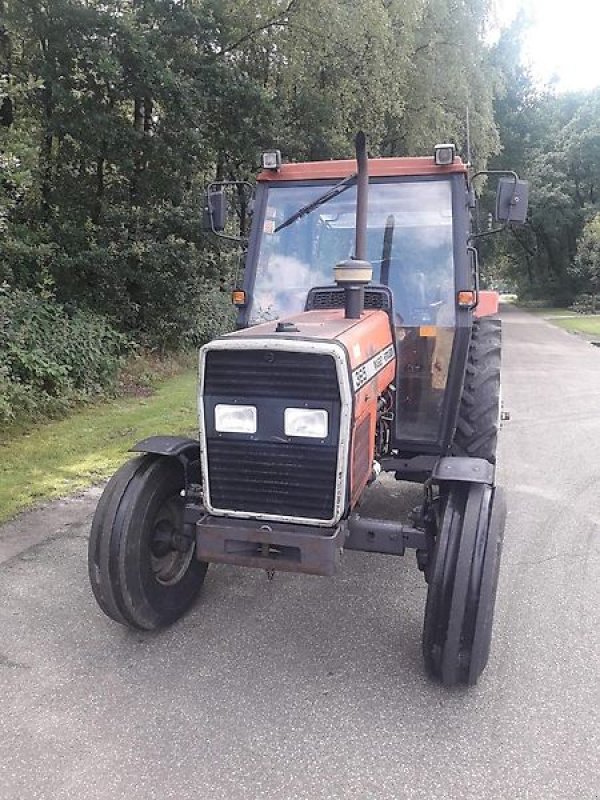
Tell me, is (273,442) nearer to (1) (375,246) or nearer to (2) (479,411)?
(1) (375,246)

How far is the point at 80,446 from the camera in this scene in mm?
→ 6852

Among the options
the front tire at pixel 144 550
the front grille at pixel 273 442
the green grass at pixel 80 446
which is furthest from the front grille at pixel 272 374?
the green grass at pixel 80 446

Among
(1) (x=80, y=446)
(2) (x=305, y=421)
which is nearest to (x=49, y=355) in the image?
(1) (x=80, y=446)

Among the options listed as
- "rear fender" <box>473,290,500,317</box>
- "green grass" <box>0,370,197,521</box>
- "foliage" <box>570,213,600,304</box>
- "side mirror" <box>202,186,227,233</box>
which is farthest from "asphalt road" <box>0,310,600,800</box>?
"foliage" <box>570,213,600,304</box>

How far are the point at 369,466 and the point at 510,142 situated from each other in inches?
1405

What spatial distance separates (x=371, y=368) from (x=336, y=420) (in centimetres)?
54

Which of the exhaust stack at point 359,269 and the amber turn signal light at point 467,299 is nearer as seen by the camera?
the exhaust stack at point 359,269

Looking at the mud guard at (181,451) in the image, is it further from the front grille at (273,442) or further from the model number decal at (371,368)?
the model number decal at (371,368)

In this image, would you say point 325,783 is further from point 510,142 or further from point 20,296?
point 510,142

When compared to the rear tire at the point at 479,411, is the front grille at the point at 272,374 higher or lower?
higher

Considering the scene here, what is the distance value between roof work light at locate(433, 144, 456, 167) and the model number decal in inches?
54.2

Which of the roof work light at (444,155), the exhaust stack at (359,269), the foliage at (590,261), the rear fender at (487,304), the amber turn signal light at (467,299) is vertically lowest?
the foliage at (590,261)

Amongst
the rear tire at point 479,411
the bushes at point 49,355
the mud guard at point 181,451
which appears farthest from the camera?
the bushes at point 49,355

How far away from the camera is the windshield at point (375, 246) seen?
4367 mm
